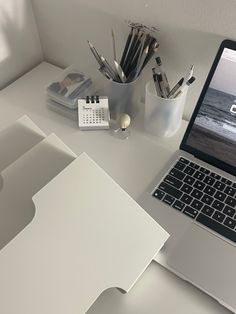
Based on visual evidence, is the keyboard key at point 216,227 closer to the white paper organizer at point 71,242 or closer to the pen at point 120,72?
the white paper organizer at point 71,242

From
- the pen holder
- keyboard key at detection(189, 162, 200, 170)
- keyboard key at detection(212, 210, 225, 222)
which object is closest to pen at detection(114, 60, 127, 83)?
the pen holder

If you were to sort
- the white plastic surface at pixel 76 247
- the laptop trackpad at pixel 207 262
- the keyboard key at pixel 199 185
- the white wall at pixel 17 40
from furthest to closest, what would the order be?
the white wall at pixel 17 40, the keyboard key at pixel 199 185, the laptop trackpad at pixel 207 262, the white plastic surface at pixel 76 247

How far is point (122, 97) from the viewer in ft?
2.43

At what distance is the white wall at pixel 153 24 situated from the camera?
1.98 feet

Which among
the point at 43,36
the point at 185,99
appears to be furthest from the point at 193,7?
the point at 43,36

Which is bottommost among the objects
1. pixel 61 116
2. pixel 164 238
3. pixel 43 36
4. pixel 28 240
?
pixel 28 240

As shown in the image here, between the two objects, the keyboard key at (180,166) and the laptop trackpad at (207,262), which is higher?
the keyboard key at (180,166)

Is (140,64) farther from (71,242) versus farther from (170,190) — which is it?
(71,242)

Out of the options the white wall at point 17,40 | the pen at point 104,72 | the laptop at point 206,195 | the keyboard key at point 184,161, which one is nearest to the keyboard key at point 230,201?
the laptop at point 206,195

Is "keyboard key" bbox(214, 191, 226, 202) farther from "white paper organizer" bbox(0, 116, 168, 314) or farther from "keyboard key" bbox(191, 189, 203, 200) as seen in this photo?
"white paper organizer" bbox(0, 116, 168, 314)

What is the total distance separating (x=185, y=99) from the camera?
0.73 meters

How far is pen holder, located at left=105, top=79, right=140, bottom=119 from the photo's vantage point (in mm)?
719

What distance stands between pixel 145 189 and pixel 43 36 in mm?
501

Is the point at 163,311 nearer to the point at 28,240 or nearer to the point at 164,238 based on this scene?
the point at 164,238
